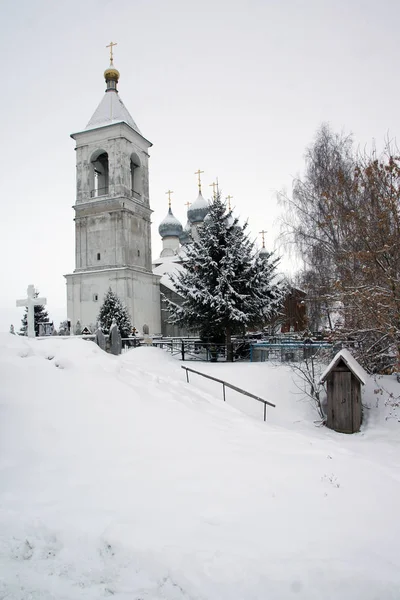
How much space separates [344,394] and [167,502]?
7.85m

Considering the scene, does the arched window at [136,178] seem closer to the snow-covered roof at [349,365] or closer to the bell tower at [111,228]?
the bell tower at [111,228]

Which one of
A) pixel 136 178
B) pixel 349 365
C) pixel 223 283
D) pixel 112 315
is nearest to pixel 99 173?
pixel 136 178

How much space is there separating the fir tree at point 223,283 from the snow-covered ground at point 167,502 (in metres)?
8.43

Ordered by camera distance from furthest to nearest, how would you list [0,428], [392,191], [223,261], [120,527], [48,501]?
[223,261] → [392,191] → [0,428] → [48,501] → [120,527]

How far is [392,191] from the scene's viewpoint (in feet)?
35.8

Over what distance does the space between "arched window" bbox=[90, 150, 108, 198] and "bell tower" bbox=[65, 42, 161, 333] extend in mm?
85

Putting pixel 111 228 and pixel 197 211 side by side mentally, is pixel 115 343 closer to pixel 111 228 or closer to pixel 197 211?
pixel 111 228

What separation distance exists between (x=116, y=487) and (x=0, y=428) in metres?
2.12

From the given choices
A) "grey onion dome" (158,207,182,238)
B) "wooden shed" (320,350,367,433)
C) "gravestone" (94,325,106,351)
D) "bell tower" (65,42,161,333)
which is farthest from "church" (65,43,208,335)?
"wooden shed" (320,350,367,433)

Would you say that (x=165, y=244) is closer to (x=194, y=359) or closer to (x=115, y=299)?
(x=115, y=299)

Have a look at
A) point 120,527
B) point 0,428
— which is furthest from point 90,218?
point 120,527

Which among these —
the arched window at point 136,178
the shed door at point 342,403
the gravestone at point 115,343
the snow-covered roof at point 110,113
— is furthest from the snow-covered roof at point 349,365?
the snow-covered roof at point 110,113

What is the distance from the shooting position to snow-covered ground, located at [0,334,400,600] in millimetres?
3971

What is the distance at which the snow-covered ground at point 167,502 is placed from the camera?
13.0 feet
